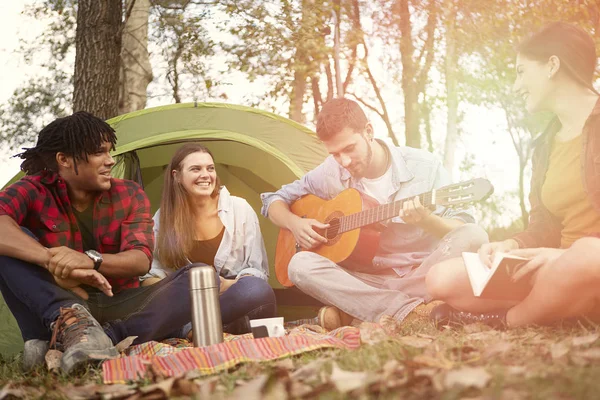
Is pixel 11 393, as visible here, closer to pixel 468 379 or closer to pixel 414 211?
pixel 468 379

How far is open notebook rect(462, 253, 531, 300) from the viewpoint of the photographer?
2.16 metres

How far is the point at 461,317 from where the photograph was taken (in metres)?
2.52

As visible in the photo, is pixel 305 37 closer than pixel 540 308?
No

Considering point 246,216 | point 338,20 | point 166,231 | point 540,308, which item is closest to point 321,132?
point 246,216

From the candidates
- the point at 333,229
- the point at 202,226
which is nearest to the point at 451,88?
the point at 333,229

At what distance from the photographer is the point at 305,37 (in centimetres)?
554

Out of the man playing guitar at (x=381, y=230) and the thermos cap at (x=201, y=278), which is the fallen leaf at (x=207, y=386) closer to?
the thermos cap at (x=201, y=278)

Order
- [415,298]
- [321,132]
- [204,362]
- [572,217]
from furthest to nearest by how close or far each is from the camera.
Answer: [321,132]
[415,298]
[572,217]
[204,362]

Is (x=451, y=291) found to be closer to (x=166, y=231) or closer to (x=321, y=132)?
(x=321, y=132)

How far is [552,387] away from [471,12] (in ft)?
11.8

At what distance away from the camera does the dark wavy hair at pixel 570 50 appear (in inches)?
95.1

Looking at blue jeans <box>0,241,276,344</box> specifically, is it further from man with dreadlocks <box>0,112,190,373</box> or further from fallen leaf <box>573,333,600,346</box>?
fallen leaf <box>573,333,600,346</box>

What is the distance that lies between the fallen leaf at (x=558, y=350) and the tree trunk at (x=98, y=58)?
129 inches

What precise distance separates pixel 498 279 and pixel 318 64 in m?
4.21
